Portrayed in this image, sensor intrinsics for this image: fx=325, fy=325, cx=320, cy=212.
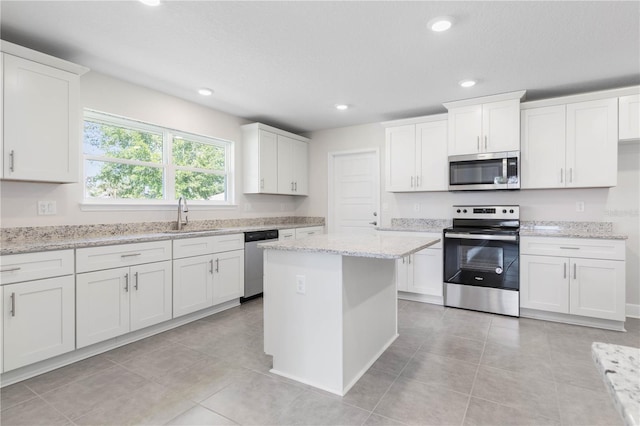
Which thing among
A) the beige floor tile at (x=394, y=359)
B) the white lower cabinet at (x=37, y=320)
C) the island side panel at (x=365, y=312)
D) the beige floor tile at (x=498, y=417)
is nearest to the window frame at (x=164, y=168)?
the white lower cabinet at (x=37, y=320)

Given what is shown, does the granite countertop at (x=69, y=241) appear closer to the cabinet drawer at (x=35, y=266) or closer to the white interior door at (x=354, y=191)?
the cabinet drawer at (x=35, y=266)

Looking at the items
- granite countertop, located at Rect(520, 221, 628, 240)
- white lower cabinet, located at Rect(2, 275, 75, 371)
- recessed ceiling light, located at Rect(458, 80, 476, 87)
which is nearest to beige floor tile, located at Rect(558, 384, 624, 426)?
granite countertop, located at Rect(520, 221, 628, 240)

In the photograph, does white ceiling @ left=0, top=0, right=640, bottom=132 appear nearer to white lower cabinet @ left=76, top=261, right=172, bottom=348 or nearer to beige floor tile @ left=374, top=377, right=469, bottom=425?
white lower cabinet @ left=76, top=261, right=172, bottom=348

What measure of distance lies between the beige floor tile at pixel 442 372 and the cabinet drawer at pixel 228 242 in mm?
2274

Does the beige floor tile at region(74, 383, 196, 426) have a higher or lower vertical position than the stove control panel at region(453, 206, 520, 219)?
lower

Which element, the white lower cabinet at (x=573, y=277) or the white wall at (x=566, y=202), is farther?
the white wall at (x=566, y=202)

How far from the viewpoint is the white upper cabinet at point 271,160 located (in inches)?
181

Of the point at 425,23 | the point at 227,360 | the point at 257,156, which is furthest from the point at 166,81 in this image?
the point at 227,360

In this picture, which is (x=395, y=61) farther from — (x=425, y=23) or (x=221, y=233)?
(x=221, y=233)

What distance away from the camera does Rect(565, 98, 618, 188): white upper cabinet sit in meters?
3.27

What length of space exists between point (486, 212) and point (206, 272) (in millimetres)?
3329

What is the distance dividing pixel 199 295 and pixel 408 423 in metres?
Result: 2.40

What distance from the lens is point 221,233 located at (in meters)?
3.65

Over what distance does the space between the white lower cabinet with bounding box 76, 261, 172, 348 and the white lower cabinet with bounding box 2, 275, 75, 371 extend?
8cm
